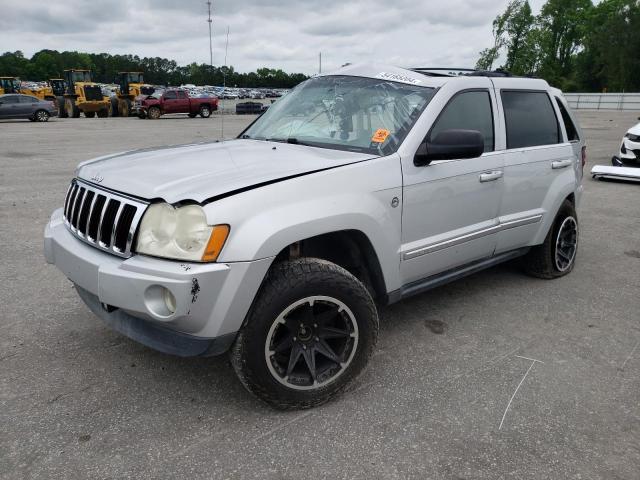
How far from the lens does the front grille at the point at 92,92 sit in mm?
30719

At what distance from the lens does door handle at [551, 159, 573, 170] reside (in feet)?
14.2

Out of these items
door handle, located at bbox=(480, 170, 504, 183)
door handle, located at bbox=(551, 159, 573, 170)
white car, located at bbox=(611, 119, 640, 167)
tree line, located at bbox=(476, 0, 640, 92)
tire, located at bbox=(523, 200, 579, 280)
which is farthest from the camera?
Answer: tree line, located at bbox=(476, 0, 640, 92)

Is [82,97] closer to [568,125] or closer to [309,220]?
[568,125]

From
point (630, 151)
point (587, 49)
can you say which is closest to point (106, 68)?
point (587, 49)

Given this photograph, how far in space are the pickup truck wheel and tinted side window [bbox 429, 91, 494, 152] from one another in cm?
120

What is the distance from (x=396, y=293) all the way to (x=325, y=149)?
37.9 inches

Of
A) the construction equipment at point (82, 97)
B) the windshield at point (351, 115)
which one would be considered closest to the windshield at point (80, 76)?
the construction equipment at point (82, 97)

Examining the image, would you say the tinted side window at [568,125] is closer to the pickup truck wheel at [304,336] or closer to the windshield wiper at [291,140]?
the windshield wiper at [291,140]

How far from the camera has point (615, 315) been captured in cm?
397

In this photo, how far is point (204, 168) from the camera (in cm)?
283

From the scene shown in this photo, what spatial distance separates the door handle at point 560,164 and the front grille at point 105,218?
3272mm

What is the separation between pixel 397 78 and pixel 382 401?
6.75 feet

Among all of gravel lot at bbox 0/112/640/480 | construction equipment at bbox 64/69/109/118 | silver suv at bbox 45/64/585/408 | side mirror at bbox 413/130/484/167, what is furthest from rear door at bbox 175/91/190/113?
side mirror at bbox 413/130/484/167

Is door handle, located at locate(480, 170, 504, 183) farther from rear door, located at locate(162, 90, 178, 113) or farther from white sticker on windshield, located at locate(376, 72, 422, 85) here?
rear door, located at locate(162, 90, 178, 113)
